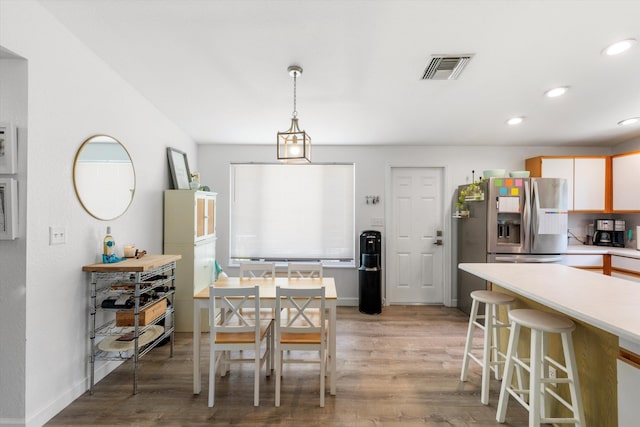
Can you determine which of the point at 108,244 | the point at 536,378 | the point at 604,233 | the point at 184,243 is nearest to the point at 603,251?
the point at 604,233

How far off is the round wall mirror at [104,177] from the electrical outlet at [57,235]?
26 cm

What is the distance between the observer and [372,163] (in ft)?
15.4

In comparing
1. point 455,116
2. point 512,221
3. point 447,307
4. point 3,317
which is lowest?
point 447,307

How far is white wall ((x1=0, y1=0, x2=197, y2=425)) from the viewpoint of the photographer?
5.87 feet

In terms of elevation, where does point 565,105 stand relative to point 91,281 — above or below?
above

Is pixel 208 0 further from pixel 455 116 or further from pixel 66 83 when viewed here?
pixel 455 116

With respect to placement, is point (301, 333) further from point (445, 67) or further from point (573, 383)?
point (445, 67)

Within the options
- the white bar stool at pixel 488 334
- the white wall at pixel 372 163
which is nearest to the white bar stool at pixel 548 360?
the white bar stool at pixel 488 334

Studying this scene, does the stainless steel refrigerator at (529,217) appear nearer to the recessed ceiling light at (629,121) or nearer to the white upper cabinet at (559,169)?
the white upper cabinet at (559,169)

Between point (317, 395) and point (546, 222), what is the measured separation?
11.4 ft

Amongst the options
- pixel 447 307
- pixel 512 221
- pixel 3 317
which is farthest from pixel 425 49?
pixel 447 307

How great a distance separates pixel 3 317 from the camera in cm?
178

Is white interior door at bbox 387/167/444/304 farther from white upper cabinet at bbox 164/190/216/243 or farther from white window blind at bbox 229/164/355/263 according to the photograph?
white upper cabinet at bbox 164/190/216/243

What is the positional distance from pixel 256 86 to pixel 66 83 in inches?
52.6
